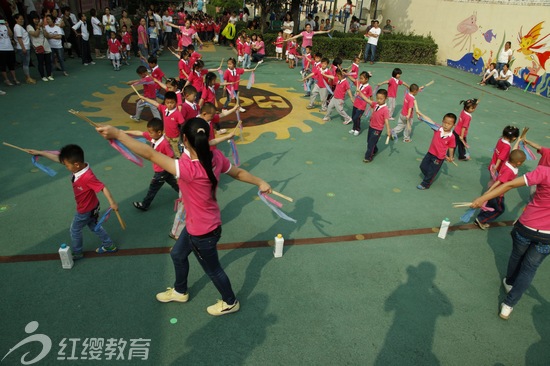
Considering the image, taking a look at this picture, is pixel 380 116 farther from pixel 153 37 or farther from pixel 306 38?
pixel 153 37

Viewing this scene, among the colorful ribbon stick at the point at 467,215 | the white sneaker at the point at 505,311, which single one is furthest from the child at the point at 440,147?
the white sneaker at the point at 505,311

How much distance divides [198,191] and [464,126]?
658 cm

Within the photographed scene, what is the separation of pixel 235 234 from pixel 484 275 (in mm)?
3441

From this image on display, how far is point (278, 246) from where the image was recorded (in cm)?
470

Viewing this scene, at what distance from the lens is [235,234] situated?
5.25 meters

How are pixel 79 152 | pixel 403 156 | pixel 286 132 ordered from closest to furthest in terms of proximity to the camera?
pixel 79 152 < pixel 403 156 < pixel 286 132

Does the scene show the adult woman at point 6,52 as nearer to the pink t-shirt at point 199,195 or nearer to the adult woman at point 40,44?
the adult woman at point 40,44

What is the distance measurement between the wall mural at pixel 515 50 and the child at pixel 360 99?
10.3 meters

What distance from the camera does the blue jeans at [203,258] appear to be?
3.33 meters

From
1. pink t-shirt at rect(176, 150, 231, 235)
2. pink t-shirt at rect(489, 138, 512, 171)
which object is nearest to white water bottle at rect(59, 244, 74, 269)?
pink t-shirt at rect(176, 150, 231, 235)

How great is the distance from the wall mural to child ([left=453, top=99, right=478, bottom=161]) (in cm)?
979

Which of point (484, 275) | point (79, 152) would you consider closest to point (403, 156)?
point (484, 275)

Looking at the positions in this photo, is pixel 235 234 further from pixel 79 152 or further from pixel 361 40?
pixel 361 40

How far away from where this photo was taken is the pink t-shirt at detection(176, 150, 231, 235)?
2.98 metres
